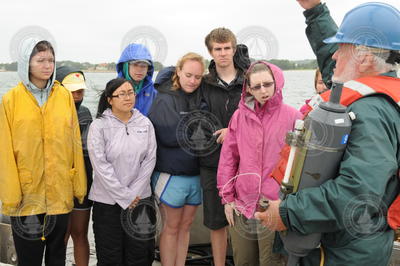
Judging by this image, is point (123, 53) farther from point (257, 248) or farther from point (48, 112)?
point (257, 248)

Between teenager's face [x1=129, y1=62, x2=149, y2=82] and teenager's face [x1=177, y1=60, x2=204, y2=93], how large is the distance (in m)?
0.46

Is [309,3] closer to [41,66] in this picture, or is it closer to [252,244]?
[252,244]

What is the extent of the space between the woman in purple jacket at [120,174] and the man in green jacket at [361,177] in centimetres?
172

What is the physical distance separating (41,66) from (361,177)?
2682mm

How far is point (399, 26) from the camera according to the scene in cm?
179

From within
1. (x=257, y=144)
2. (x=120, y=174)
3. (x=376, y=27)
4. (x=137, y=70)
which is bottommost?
(x=120, y=174)

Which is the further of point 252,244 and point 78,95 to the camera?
point 78,95

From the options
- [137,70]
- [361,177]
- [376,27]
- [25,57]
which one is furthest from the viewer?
[137,70]

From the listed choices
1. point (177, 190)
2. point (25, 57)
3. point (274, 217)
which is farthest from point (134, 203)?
point (274, 217)

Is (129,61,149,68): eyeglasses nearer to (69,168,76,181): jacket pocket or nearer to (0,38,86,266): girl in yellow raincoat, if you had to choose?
(0,38,86,266): girl in yellow raincoat

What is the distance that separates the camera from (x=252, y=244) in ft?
10.7

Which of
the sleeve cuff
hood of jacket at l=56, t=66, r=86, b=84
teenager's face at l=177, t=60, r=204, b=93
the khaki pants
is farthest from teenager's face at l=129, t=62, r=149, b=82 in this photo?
the sleeve cuff

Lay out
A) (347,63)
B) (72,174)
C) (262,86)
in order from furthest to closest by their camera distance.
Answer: (72,174) → (262,86) → (347,63)

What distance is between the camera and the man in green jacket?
1.64 m
